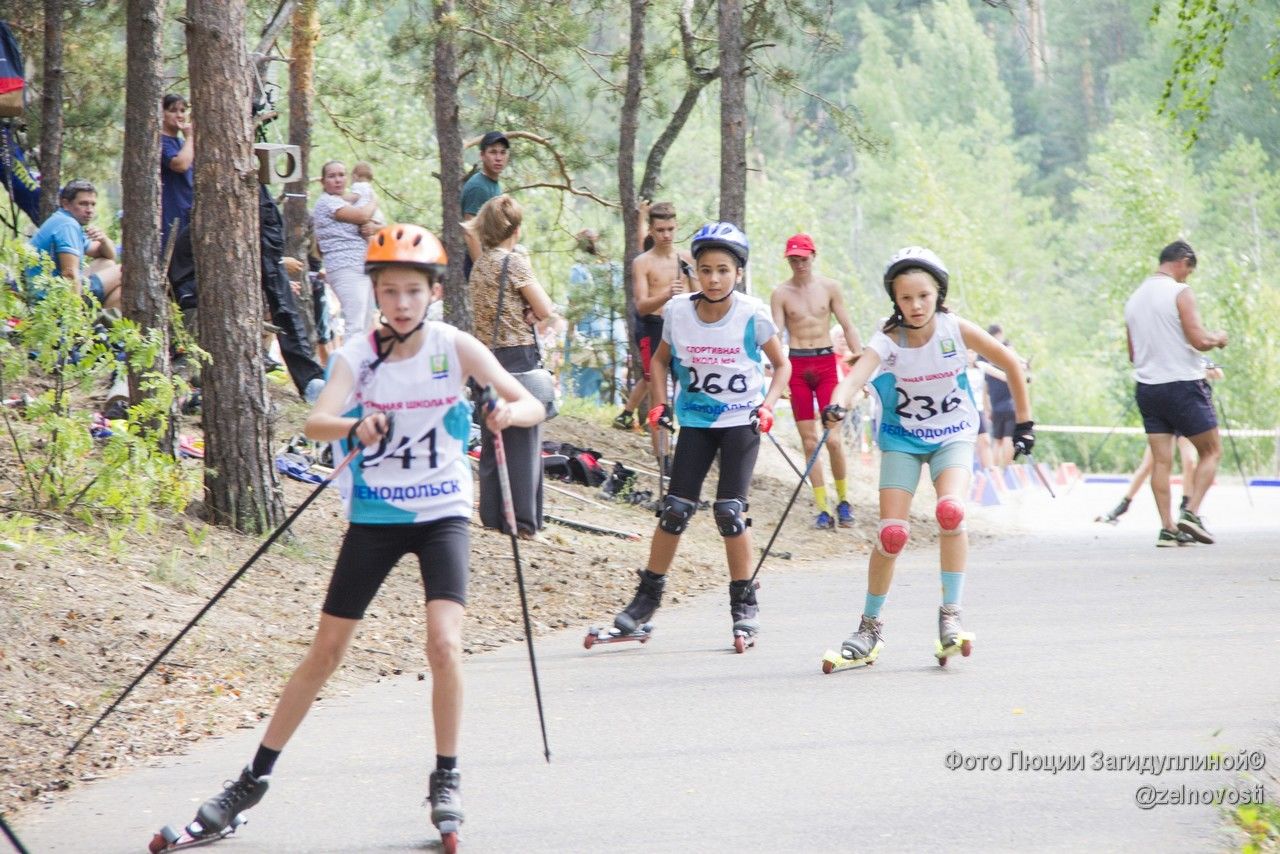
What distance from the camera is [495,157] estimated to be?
14.4 meters

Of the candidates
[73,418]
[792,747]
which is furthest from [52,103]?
[792,747]

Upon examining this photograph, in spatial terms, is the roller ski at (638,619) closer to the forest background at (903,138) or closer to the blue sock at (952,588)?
the blue sock at (952,588)

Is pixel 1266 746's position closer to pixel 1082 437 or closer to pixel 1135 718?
pixel 1135 718

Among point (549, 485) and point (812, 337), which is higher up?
point (812, 337)

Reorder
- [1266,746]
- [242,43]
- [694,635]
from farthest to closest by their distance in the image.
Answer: [242,43] < [694,635] < [1266,746]

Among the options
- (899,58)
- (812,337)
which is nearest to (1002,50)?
(899,58)

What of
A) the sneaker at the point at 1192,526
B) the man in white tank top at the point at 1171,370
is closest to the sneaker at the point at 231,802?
the man in white tank top at the point at 1171,370

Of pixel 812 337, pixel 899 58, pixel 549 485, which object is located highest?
pixel 899 58

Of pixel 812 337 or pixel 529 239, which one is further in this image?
pixel 529 239

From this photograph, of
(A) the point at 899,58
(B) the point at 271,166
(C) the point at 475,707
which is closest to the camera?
(C) the point at 475,707

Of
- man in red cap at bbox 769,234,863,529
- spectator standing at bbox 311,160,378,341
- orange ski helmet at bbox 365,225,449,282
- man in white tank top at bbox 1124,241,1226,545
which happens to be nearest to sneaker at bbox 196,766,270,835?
orange ski helmet at bbox 365,225,449,282

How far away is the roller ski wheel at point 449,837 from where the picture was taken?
501 cm

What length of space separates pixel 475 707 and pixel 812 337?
770 cm

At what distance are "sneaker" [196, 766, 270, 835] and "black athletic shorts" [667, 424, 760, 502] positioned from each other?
3924 millimetres
